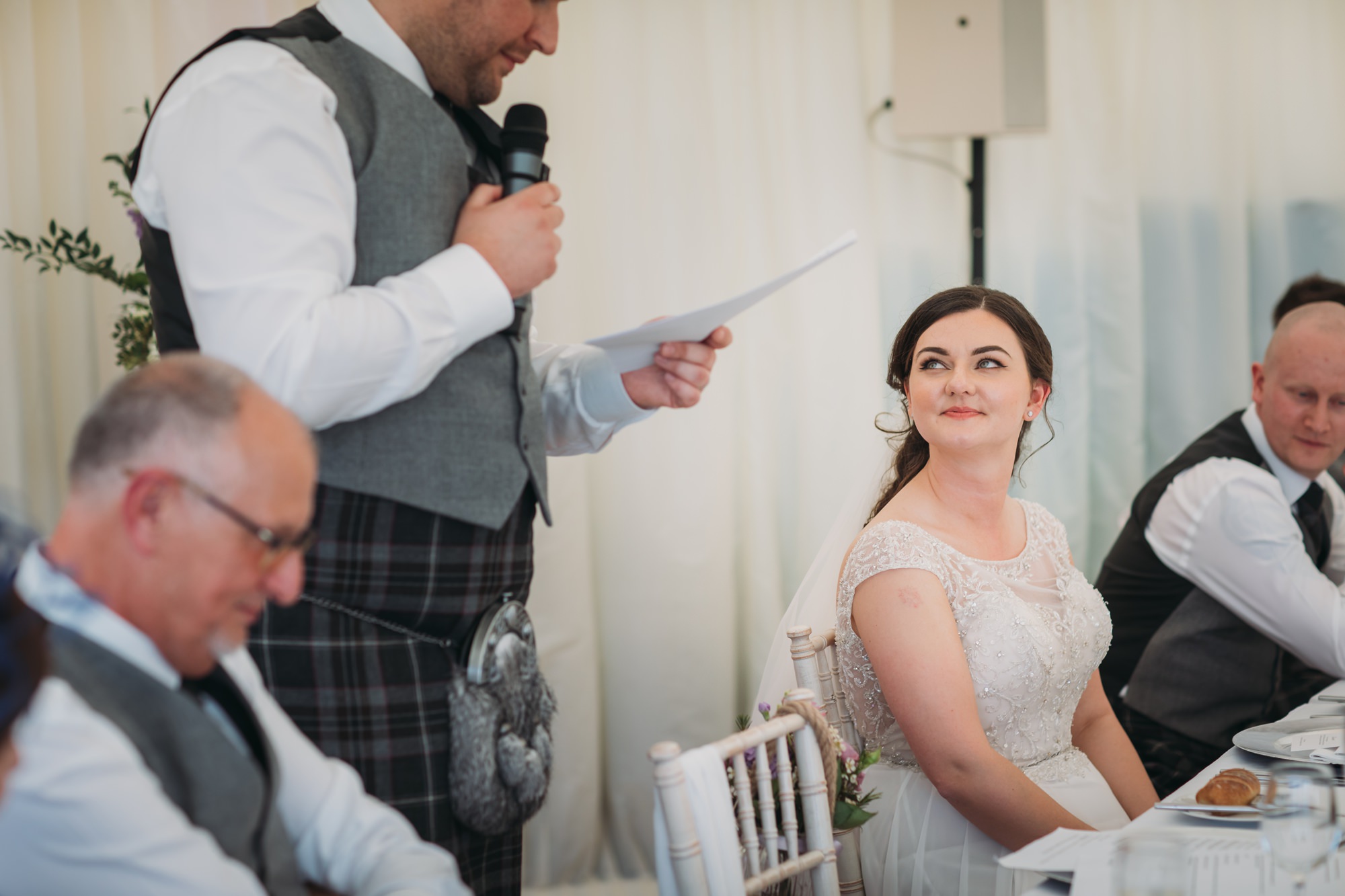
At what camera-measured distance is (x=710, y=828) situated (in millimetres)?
1165

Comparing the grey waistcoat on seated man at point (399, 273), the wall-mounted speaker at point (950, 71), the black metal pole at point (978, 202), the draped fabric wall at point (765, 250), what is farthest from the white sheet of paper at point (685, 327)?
the black metal pole at point (978, 202)

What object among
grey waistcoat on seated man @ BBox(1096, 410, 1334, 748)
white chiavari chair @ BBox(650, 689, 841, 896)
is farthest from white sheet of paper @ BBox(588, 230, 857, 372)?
grey waistcoat on seated man @ BBox(1096, 410, 1334, 748)

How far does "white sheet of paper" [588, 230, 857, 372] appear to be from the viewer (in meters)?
1.33

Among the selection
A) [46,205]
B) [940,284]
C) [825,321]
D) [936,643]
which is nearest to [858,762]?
→ [936,643]

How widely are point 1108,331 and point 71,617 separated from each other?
3188 mm

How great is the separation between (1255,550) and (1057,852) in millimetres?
1362

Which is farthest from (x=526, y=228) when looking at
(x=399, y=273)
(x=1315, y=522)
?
(x=1315, y=522)

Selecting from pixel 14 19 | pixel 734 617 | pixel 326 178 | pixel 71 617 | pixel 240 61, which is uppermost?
pixel 14 19

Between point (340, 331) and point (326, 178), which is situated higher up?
point (326, 178)

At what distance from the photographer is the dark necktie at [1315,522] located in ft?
8.04

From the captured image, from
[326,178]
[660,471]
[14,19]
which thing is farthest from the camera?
[660,471]

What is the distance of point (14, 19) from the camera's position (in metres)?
2.63

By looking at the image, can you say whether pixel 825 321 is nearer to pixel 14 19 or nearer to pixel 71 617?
pixel 14 19

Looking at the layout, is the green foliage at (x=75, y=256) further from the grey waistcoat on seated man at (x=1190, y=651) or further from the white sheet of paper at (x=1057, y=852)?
the grey waistcoat on seated man at (x=1190, y=651)
